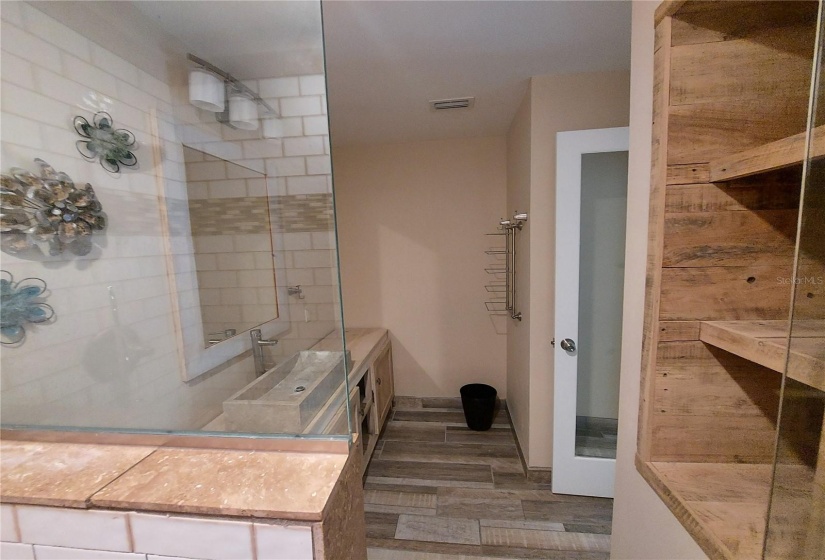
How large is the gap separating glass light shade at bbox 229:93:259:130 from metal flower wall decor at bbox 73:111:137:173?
43 cm

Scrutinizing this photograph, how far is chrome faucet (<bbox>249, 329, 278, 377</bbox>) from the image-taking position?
4.73 ft

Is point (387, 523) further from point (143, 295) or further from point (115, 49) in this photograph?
point (115, 49)

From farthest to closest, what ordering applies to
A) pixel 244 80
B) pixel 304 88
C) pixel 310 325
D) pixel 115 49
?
pixel 310 325 → pixel 244 80 → pixel 304 88 → pixel 115 49

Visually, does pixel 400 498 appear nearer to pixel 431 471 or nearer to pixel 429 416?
pixel 431 471

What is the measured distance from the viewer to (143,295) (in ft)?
3.68

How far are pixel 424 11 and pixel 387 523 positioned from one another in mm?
2569

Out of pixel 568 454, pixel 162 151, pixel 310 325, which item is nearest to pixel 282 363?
pixel 310 325

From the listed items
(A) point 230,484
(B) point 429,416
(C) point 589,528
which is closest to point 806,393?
(A) point 230,484

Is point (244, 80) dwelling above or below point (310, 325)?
above

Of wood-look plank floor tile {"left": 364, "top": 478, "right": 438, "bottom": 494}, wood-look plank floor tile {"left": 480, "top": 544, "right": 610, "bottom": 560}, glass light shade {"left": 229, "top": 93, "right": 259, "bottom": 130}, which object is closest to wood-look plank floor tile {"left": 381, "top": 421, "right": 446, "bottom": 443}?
wood-look plank floor tile {"left": 364, "top": 478, "right": 438, "bottom": 494}

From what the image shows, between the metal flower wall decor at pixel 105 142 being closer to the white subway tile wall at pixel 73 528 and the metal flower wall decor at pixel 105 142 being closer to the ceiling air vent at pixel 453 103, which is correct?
the white subway tile wall at pixel 73 528

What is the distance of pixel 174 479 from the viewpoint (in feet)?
1.69

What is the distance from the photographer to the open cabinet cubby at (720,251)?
675 millimetres

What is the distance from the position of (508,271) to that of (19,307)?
Answer: 2510 millimetres
